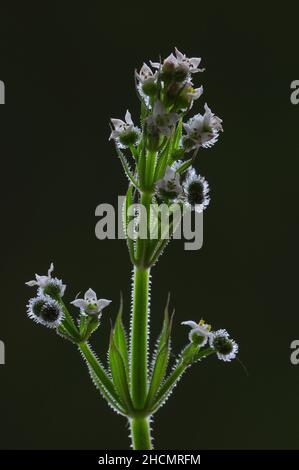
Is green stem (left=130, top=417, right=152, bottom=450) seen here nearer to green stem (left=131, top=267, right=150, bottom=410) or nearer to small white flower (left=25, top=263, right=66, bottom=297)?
green stem (left=131, top=267, right=150, bottom=410)

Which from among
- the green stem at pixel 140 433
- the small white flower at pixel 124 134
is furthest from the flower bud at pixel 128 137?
the green stem at pixel 140 433

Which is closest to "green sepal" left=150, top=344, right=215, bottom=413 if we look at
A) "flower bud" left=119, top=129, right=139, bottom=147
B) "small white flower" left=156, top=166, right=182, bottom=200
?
"small white flower" left=156, top=166, right=182, bottom=200

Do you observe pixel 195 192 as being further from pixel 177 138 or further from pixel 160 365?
pixel 160 365

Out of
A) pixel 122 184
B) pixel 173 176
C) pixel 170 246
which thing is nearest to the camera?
pixel 173 176

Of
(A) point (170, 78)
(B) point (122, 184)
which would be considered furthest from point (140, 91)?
(B) point (122, 184)

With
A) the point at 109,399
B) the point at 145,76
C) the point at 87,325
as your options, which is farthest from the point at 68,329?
the point at 145,76

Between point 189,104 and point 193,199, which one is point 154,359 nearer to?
point 193,199
